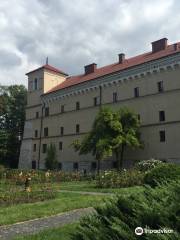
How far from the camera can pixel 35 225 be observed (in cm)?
1042

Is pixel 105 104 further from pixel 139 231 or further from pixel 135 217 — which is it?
pixel 139 231

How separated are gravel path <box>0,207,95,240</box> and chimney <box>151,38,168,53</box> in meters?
35.5

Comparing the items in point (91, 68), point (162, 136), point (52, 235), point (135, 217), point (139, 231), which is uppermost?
point (91, 68)

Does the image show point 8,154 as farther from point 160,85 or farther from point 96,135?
point 160,85

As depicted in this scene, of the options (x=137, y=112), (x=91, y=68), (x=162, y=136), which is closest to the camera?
(x=162, y=136)

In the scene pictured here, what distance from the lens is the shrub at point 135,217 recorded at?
3.95 metres

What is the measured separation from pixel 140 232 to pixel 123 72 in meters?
41.4

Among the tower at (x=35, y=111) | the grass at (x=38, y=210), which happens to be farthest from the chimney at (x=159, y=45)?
the grass at (x=38, y=210)

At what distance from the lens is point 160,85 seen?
132 ft

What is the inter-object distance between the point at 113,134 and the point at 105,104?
7843 mm

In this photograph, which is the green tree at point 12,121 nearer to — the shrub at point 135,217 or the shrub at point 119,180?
the shrub at point 119,180

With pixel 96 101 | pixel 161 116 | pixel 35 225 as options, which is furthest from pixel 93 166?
pixel 35 225

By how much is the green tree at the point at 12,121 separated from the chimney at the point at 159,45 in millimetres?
27054

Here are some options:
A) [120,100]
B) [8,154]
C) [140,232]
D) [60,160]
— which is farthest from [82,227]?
[8,154]
